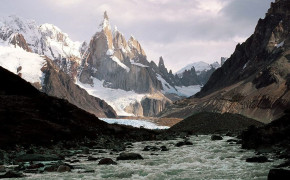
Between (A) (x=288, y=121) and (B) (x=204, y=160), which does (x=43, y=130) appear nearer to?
(B) (x=204, y=160)

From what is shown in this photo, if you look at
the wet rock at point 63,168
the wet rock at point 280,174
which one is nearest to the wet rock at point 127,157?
the wet rock at point 63,168

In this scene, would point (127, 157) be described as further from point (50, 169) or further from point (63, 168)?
point (50, 169)

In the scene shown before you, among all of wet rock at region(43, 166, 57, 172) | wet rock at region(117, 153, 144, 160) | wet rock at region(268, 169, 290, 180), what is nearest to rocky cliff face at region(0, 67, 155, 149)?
wet rock at region(117, 153, 144, 160)


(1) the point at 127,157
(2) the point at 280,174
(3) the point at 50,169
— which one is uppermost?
(2) the point at 280,174

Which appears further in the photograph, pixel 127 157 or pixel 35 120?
pixel 35 120

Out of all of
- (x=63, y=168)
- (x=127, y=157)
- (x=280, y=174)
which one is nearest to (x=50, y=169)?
(x=63, y=168)

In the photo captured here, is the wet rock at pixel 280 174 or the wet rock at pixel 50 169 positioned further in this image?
the wet rock at pixel 50 169

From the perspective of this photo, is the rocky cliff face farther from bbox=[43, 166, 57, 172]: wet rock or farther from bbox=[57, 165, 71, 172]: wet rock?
bbox=[57, 165, 71, 172]: wet rock

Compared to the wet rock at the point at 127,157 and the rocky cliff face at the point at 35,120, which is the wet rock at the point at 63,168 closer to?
the wet rock at the point at 127,157

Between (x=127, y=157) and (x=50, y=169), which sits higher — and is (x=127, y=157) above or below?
above

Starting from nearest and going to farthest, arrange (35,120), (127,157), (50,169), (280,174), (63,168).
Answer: (280,174) < (63,168) < (50,169) < (127,157) < (35,120)

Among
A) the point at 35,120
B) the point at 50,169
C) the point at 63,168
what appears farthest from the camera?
the point at 35,120

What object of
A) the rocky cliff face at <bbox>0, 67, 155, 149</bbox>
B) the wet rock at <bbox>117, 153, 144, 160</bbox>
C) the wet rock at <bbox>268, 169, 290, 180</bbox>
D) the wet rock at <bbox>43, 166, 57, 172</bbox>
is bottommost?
the wet rock at <bbox>43, 166, 57, 172</bbox>

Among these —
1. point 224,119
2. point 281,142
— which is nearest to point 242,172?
point 281,142
